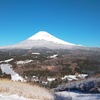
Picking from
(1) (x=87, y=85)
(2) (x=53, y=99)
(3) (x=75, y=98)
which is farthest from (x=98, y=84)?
(2) (x=53, y=99)

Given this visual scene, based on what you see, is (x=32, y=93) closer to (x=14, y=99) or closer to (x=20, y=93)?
(x=20, y=93)

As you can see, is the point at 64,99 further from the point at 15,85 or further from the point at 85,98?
the point at 15,85

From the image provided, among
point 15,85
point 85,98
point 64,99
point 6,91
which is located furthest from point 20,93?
point 85,98

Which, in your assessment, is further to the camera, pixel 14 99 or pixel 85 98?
pixel 85 98

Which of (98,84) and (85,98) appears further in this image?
(98,84)

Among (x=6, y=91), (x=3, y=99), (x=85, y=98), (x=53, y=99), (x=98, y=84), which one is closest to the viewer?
(x=3, y=99)

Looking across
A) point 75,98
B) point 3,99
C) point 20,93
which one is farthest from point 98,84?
point 3,99

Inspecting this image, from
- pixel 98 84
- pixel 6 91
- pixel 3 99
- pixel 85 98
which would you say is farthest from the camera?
pixel 98 84

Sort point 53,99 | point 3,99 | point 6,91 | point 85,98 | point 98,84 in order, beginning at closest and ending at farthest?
point 3,99
point 6,91
point 53,99
point 85,98
point 98,84
